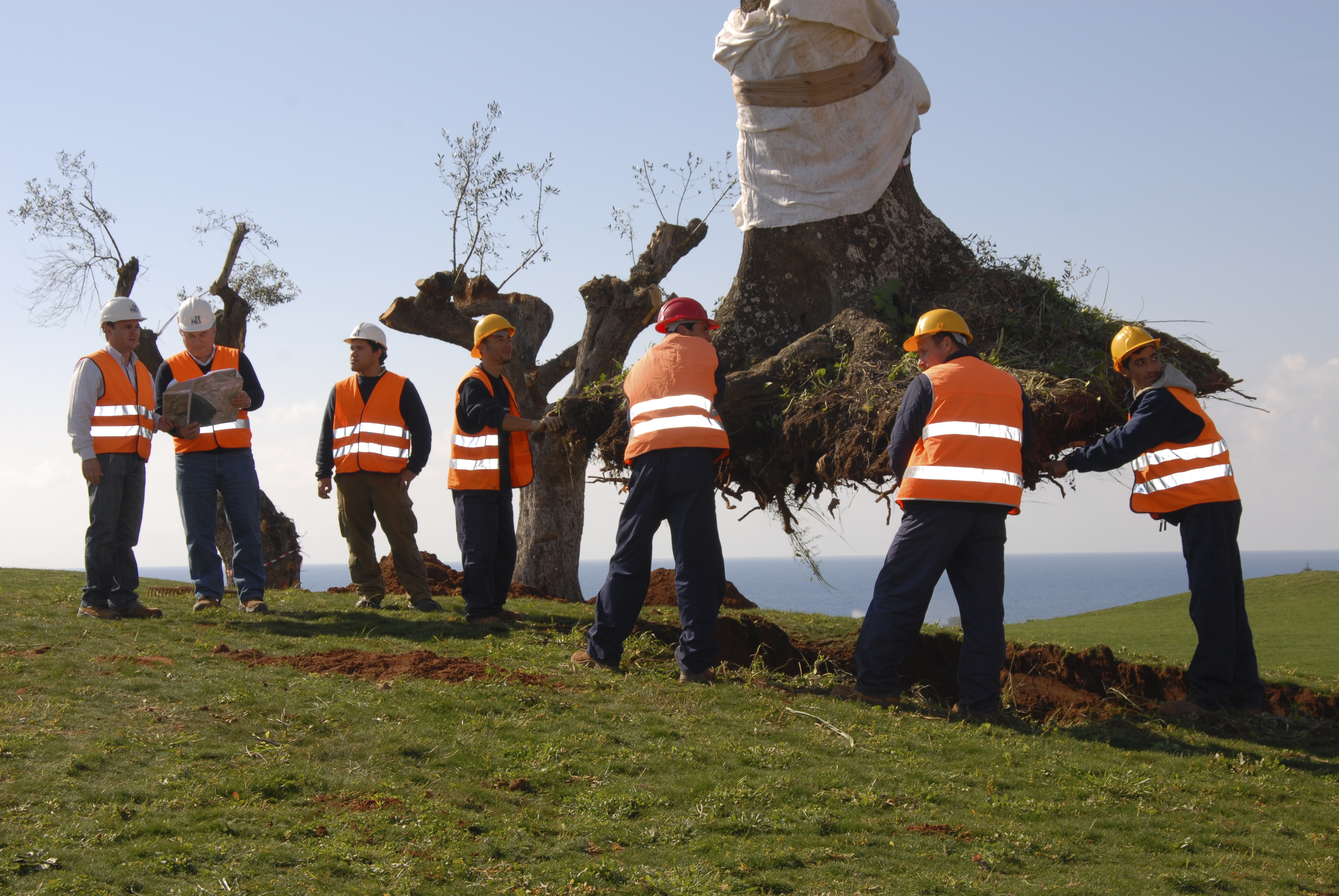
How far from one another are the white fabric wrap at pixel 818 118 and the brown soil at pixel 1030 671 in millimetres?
3886

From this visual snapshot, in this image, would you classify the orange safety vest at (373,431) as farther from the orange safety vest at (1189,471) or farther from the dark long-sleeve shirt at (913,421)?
the orange safety vest at (1189,471)


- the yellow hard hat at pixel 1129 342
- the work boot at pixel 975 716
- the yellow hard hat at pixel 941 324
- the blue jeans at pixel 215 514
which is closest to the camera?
the work boot at pixel 975 716

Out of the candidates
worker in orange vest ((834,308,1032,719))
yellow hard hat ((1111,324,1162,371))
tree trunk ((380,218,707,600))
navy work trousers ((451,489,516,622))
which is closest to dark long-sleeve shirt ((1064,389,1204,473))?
yellow hard hat ((1111,324,1162,371))

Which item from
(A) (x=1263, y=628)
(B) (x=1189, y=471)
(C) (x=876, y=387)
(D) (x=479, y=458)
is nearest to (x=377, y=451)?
(D) (x=479, y=458)

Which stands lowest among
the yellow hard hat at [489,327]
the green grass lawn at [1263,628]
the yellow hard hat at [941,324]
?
the green grass lawn at [1263,628]

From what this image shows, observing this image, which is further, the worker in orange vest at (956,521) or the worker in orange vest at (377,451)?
the worker in orange vest at (377,451)

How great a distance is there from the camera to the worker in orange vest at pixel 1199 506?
272 inches

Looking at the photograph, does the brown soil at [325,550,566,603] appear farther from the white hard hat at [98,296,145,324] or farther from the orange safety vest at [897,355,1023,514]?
the orange safety vest at [897,355,1023,514]

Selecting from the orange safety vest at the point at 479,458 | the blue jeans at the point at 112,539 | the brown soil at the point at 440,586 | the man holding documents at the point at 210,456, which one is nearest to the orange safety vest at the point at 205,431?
the man holding documents at the point at 210,456

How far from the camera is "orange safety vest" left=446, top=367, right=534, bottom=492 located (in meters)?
8.59

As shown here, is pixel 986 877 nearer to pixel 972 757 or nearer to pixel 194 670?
pixel 972 757

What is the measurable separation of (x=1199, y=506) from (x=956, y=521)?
2013 mm

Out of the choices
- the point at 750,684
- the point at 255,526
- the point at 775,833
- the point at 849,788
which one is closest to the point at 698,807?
the point at 775,833

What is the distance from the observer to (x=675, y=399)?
680 centimetres
